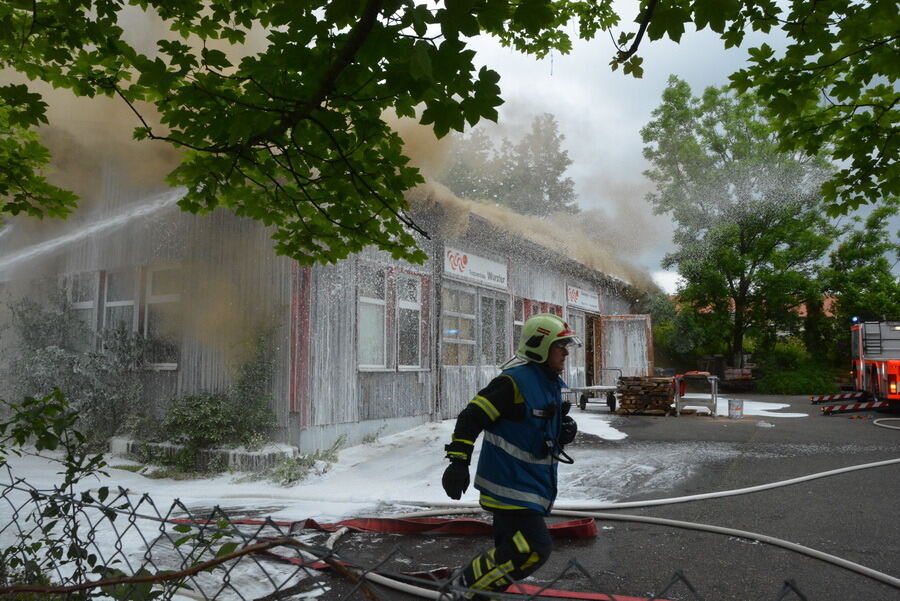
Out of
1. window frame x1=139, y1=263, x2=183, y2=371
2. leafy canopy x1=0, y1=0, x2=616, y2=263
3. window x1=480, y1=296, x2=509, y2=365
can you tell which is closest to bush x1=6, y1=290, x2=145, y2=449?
window frame x1=139, y1=263, x2=183, y2=371

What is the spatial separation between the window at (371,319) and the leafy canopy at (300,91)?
5.59 m

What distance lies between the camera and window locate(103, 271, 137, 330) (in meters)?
10.8

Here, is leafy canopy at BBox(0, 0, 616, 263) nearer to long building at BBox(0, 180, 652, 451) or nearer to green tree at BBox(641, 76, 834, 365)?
long building at BBox(0, 180, 652, 451)

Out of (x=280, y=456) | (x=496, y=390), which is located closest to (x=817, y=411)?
(x=280, y=456)

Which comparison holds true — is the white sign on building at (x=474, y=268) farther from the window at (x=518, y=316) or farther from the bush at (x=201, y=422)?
the bush at (x=201, y=422)

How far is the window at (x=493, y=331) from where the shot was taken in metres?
13.8

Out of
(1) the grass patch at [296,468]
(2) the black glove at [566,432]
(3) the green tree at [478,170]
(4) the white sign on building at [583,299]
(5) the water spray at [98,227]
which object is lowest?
(1) the grass patch at [296,468]

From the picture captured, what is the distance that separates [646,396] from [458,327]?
5.46 metres

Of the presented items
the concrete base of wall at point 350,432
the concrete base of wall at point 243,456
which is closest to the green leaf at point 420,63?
the concrete base of wall at point 243,456

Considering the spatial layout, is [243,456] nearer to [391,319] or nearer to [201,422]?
[201,422]

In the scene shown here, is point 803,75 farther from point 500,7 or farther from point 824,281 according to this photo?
point 824,281

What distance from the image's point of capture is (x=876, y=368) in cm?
1578

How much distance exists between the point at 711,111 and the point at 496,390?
29.8 m

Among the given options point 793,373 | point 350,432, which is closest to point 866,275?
point 793,373
